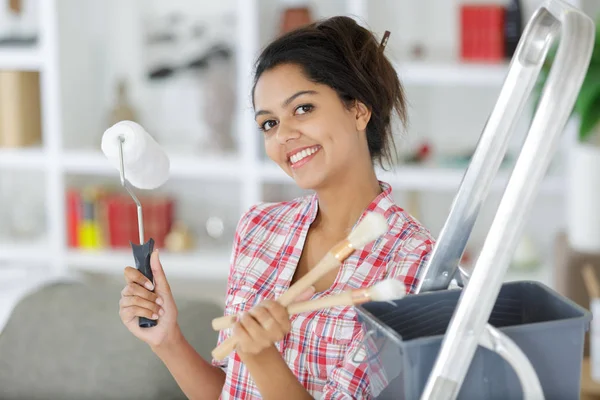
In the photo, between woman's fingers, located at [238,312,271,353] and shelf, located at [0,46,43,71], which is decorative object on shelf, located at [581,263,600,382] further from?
shelf, located at [0,46,43,71]

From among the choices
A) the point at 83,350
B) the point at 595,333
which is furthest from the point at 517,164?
the point at 595,333

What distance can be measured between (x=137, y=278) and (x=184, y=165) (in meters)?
2.25

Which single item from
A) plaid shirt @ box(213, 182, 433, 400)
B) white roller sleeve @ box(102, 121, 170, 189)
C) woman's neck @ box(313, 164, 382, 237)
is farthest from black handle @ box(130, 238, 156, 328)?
woman's neck @ box(313, 164, 382, 237)

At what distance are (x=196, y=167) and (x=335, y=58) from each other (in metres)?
2.14

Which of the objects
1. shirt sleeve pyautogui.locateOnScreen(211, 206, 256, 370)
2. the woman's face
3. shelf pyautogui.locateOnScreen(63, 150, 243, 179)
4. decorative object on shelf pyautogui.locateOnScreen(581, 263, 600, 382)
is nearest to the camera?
the woman's face

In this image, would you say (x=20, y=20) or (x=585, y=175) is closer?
(x=585, y=175)

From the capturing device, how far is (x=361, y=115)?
1520 millimetres

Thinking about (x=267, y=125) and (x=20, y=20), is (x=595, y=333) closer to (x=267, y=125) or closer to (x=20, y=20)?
(x=267, y=125)

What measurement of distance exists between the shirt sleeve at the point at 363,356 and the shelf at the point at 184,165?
2.14m

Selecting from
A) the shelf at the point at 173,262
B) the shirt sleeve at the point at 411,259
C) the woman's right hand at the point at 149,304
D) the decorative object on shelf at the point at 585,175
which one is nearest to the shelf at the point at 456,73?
the decorative object on shelf at the point at 585,175

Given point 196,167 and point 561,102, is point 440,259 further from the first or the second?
point 196,167

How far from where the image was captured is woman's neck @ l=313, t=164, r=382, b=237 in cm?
153

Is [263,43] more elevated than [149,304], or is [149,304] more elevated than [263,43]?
[263,43]

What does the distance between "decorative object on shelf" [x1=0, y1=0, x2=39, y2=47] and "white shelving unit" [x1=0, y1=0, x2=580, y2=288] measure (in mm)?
235
